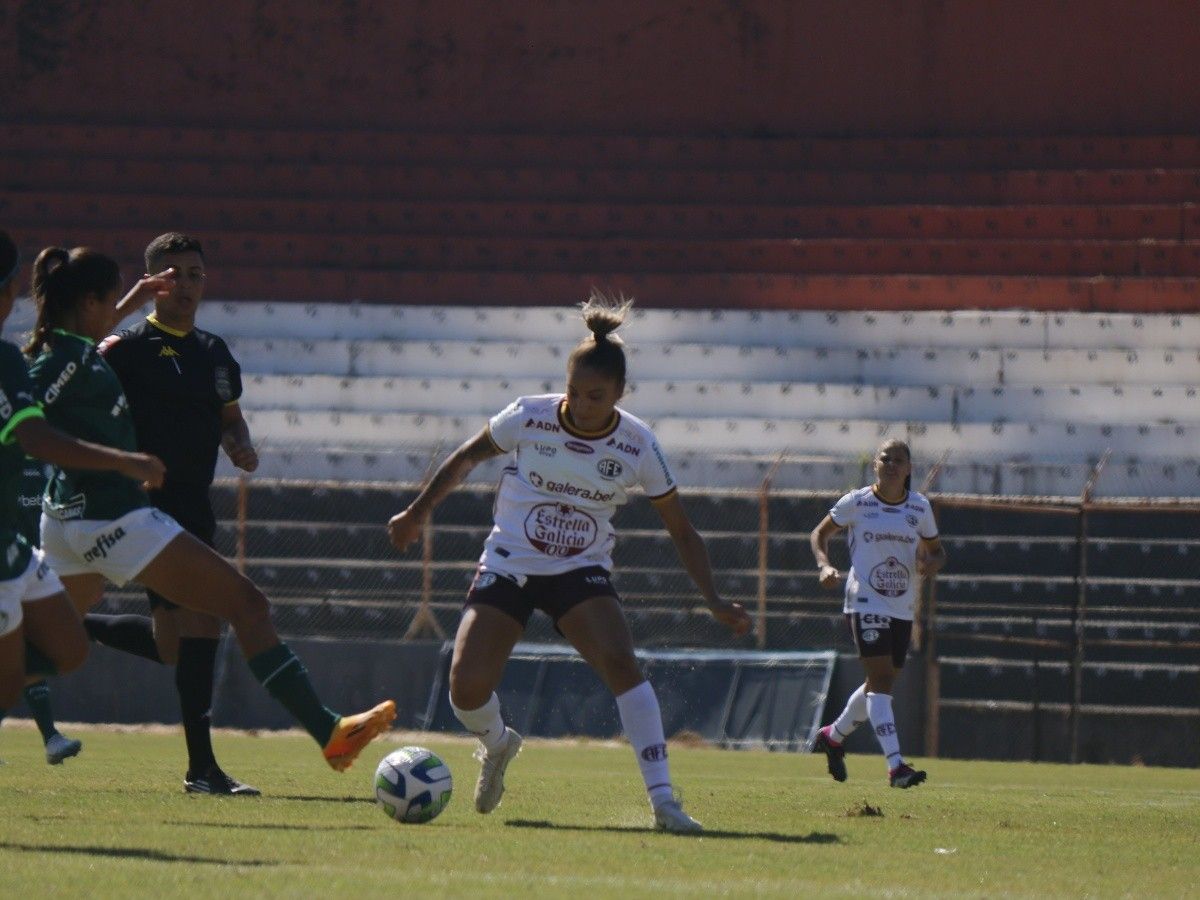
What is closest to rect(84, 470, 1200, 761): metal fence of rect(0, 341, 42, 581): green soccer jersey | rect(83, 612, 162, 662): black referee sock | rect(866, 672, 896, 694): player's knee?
rect(866, 672, 896, 694): player's knee

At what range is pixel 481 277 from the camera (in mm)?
25844

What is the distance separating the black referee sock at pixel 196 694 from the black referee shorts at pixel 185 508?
203 mm

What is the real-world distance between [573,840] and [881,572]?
501 cm

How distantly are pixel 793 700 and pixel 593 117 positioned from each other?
45.8 feet

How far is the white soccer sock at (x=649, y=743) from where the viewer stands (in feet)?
23.9

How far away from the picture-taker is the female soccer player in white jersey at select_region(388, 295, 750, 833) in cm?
732

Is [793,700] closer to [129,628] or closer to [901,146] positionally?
[129,628]

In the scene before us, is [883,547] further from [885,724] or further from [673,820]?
[673,820]

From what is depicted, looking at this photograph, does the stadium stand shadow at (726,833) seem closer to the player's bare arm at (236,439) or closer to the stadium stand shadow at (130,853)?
the stadium stand shadow at (130,853)

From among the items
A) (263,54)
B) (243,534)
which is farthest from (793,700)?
(263,54)

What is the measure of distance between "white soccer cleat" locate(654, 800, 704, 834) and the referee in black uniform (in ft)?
6.60

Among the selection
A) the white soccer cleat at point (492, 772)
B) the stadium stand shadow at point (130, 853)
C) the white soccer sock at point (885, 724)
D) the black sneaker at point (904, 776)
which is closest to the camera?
the stadium stand shadow at point (130, 853)

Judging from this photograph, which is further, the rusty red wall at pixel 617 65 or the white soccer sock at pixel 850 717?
the rusty red wall at pixel 617 65

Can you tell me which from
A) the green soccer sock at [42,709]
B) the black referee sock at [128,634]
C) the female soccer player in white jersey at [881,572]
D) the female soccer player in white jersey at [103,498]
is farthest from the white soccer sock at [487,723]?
the female soccer player in white jersey at [881,572]
